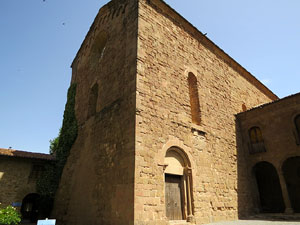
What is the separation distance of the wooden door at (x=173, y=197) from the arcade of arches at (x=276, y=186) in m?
6.55

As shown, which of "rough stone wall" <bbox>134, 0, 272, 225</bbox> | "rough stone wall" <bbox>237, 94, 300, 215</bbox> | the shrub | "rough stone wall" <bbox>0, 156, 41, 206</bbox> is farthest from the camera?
"rough stone wall" <bbox>0, 156, 41, 206</bbox>

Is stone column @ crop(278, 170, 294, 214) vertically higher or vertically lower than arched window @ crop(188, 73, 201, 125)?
lower

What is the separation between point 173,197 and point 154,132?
92.2 inches

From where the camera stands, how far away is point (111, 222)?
6.36m

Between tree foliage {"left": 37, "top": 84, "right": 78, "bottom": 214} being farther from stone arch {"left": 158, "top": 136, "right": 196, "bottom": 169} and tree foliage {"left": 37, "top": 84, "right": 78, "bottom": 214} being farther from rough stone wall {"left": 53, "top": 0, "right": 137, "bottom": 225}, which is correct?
stone arch {"left": 158, "top": 136, "right": 196, "bottom": 169}

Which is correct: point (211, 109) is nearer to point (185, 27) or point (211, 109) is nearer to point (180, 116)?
point (180, 116)

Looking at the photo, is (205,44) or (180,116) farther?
(205,44)

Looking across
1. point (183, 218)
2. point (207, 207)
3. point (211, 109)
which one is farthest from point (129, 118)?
point (211, 109)

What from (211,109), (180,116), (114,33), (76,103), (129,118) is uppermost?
(114,33)

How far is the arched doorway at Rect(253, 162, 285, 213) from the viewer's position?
12.5m

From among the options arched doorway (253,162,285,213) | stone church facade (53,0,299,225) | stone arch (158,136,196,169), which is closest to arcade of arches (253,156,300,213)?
arched doorway (253,162,285,213)

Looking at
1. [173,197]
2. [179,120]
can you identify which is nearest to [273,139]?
[179,120]

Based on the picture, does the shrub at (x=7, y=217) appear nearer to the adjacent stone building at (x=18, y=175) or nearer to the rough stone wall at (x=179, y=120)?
the rough stone wall at (x=179, y=120)

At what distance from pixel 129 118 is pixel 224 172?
18.1 ft
